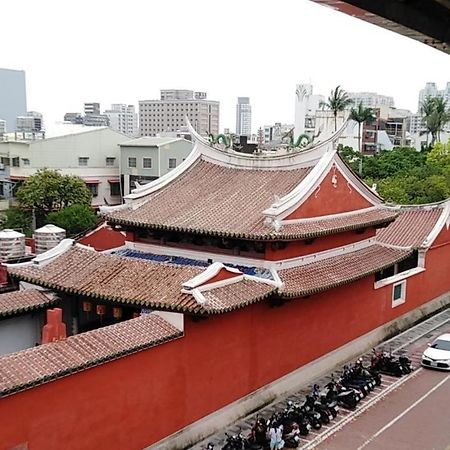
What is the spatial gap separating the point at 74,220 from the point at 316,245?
65.2 ft

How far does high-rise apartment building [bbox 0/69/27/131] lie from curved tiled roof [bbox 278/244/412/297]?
4376 inches

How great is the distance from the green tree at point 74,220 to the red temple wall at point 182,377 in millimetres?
19020

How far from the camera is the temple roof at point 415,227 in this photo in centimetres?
2321

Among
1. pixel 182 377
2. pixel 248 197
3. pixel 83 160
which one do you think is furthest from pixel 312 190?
pixel 83 160

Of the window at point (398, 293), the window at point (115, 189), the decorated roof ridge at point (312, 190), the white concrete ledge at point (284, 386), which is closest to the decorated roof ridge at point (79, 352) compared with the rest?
the white concrete ledge at point (284, 386)

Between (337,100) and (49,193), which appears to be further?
(337,100)

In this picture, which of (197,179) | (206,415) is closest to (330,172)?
(197,179)

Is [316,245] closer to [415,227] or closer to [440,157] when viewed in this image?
[415,227]

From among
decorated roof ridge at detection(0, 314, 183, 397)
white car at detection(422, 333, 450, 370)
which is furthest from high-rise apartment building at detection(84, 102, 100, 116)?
decorated roof ridge at detection(0, 314, 183, 397)

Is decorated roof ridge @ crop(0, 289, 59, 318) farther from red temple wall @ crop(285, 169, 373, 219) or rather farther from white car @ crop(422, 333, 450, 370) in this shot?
white car @ crop(422, 333, 450, 370)

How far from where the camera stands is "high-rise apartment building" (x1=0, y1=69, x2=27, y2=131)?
120 meters

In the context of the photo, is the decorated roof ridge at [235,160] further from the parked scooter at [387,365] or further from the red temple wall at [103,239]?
the parked scooter at [387,365]

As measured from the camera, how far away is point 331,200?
59.3 ft

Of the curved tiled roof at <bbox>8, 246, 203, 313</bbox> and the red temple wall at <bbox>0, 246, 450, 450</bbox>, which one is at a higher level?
the curved tiled roof at <bbox>8, 246, 203, 313</bbox>
